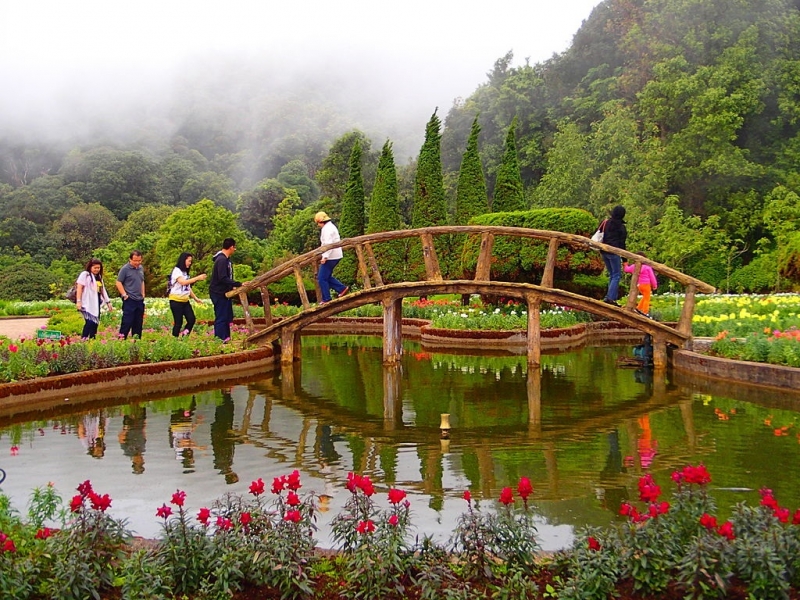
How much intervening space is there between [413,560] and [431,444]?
387cm

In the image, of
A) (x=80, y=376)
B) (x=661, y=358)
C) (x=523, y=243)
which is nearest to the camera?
(x=80, y=376)

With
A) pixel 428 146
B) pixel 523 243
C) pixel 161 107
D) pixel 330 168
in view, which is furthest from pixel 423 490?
pixel 161 107

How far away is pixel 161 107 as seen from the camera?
139375 mm

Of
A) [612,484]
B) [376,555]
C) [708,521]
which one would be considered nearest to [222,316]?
[612,484]

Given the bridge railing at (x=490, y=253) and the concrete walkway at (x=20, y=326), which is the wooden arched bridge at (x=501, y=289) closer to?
the bridge railing at (x=490, y=253)

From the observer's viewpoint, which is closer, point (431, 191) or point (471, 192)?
point (431, 191)

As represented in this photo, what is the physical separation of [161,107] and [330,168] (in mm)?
100405

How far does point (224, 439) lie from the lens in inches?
323

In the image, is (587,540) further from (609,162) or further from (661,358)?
(609,162)

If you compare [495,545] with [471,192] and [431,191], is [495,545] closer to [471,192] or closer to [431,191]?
[431,191]

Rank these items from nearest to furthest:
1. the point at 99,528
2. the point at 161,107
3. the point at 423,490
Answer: the point at 99,528
the point at 423,490
the point at 161,107

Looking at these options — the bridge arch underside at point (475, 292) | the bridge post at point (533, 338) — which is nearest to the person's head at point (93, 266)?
the bridge arch underside at point (475, 292)

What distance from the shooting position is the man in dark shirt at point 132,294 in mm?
13430

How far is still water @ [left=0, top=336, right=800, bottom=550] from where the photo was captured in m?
6.10
